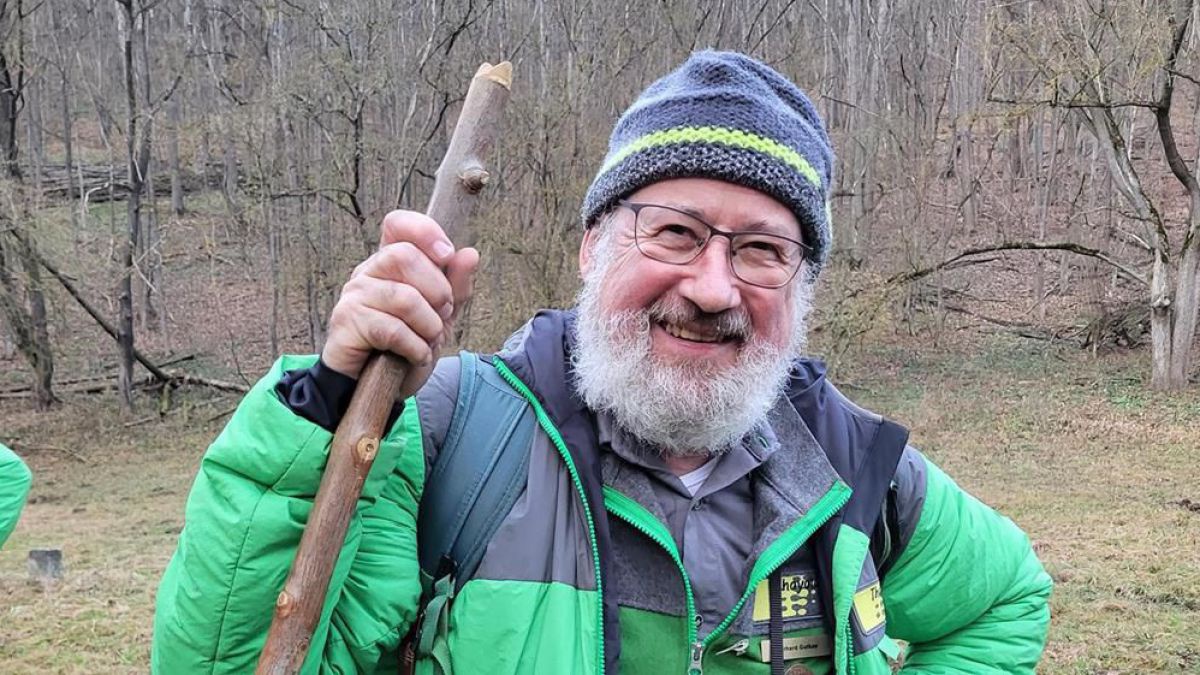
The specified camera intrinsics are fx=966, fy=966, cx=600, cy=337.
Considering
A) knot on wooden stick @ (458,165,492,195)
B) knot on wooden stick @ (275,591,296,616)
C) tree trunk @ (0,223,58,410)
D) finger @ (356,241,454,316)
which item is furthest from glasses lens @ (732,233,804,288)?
tree trunk @ (0,223,58,410)

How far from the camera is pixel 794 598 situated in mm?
1725

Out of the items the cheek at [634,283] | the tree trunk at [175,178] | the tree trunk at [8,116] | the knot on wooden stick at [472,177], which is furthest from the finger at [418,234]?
the tree trunk at [175,178]

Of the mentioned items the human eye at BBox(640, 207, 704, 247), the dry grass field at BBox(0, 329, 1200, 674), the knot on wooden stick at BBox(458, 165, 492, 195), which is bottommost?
the dry grass field at BBox(0, 329, 1200, 674)

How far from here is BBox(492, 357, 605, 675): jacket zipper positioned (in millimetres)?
1582

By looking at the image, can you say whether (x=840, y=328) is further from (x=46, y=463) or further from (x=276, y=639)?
(x=276, y=639)

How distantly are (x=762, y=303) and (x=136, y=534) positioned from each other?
10.7 meters

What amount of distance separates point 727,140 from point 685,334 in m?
0.37

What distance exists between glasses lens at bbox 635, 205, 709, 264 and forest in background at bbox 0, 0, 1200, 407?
1409 cm

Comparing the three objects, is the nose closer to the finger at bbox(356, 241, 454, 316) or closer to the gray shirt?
the gray shirt

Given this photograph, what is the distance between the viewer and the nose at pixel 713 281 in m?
1.77

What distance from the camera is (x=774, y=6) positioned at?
70.1ft

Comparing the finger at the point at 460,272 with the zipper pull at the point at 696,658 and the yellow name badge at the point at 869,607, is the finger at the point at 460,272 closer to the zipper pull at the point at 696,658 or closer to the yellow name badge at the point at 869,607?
the zipper pull at the point at 696,658

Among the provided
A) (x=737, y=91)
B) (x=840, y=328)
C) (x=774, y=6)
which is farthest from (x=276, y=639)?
(x=774, y=6)

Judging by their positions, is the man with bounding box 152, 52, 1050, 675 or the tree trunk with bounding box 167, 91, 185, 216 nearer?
the man with bounding box 152, 52, 1050, 675
